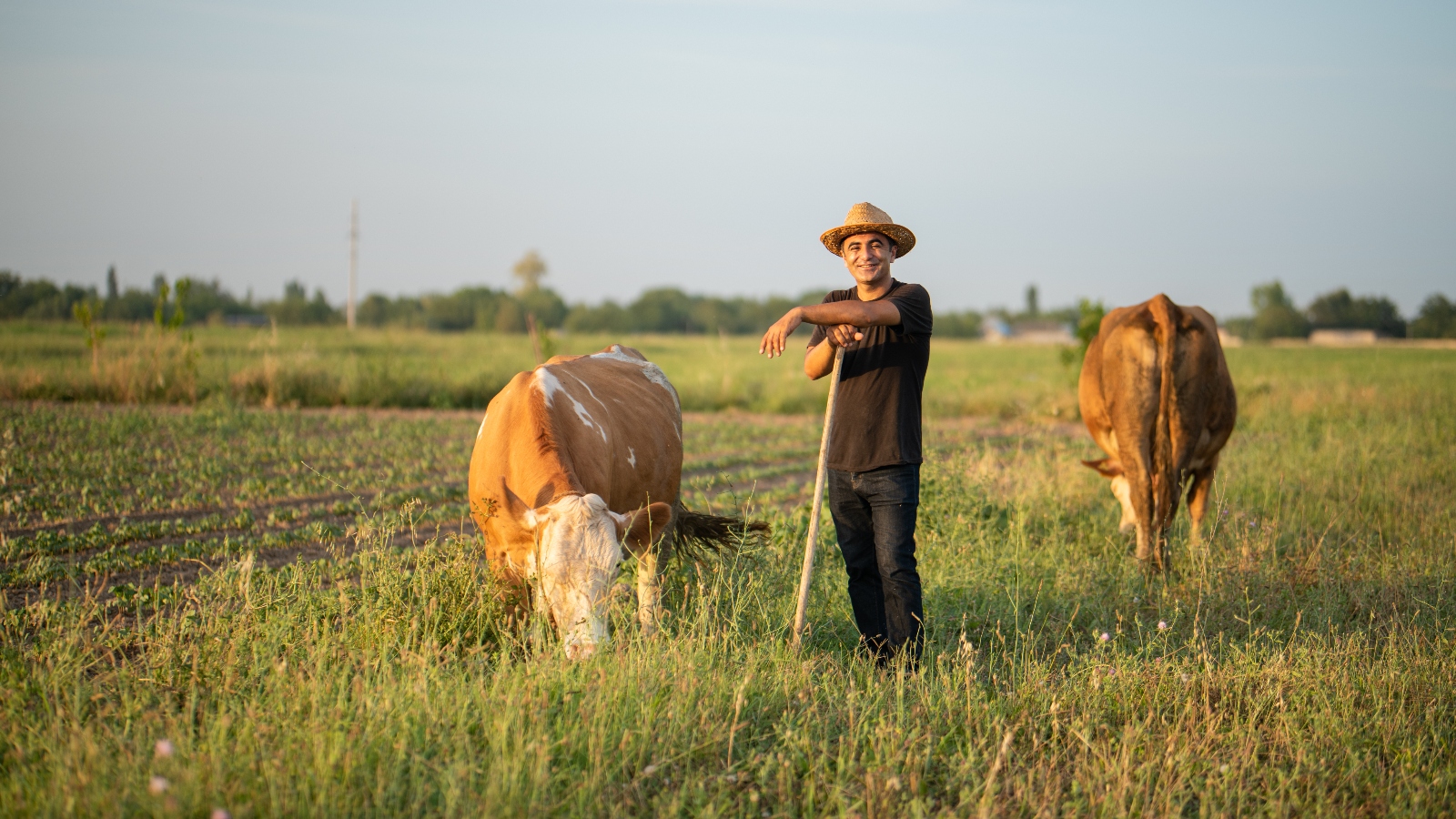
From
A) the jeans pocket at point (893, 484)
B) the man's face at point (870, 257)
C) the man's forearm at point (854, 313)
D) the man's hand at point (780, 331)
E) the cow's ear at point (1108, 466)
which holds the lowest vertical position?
the cow's ear at point (1108, 466)

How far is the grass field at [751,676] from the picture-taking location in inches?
116

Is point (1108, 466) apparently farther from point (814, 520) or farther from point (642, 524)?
point (642, 524)

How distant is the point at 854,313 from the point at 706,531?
2.08 meters

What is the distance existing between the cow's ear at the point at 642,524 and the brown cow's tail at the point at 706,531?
97 centimetres

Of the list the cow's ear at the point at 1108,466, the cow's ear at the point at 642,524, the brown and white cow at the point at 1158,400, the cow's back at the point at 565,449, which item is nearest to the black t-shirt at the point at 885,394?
the cow's ear at the point at 642,524

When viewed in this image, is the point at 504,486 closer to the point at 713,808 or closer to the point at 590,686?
the point at 590,686

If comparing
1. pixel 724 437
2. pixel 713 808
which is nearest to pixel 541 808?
pixel 713 808

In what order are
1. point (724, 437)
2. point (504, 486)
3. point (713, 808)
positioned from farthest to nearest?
point (724, 437)
point (504, 486)
point (713, 808)

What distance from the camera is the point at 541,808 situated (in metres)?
2.77

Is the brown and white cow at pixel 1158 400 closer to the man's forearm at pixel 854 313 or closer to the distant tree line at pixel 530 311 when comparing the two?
the man's forearm at pixel 854 313

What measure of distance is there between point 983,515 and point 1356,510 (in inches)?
139

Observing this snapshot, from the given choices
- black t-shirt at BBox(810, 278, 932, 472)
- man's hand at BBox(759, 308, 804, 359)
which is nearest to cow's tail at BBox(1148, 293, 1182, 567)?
black t-shirt at BBox(810, 278, 932, 472)

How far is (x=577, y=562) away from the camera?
4059 millimetres

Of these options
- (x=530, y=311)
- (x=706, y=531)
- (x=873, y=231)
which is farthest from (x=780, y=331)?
(x=530, y=311)
